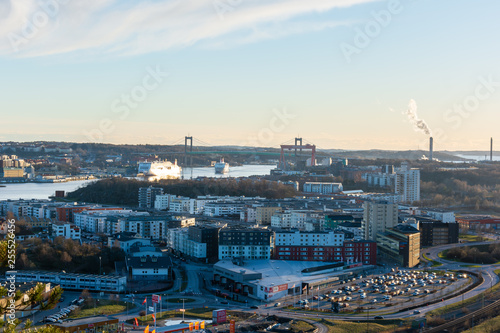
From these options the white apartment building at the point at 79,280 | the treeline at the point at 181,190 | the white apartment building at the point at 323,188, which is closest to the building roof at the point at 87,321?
the white apartment building at the point at 79,280

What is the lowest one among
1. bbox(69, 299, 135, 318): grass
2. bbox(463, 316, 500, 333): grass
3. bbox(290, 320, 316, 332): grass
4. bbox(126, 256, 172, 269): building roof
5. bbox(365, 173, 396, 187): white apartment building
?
bbox(69, 299, 135, 318): grass

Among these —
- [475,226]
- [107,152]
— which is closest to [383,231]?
[475,226]

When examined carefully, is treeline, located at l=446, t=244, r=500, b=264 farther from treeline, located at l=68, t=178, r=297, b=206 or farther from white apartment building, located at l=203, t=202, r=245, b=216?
treeline, located at l=68, t=178, r=297, b=206

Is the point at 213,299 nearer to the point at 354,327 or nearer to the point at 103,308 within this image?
the point at 103,308

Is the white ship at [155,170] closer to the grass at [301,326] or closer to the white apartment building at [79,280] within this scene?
the white apartment building at [79,280]

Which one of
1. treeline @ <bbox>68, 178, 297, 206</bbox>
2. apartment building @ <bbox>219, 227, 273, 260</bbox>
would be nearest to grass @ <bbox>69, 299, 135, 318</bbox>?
apartment building @ <bbox>219, 227, 273, 260</bbox>

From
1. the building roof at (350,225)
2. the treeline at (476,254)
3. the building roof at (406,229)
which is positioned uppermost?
the building roof at (406,229)

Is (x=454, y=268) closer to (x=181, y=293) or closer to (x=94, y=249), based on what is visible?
(x=181, y=293)
